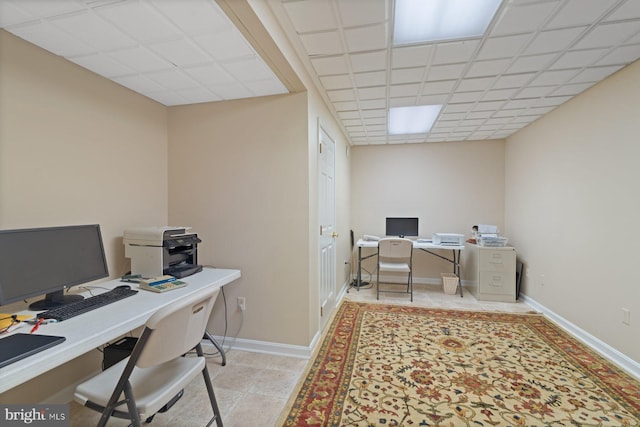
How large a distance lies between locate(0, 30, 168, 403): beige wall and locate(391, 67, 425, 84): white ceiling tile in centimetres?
215

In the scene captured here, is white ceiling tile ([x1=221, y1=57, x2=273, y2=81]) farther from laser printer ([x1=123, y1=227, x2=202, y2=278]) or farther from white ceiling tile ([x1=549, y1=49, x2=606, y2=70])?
white ceiling tile ([x1=549, y1=49, x2=606, y2=70])

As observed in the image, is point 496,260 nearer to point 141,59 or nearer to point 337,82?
point 337,82

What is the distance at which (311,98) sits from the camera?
93.0 inches

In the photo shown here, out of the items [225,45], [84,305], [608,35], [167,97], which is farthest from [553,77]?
[84,305]

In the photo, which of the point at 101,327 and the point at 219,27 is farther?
the point at 219,27

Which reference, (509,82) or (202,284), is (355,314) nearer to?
(202,284)

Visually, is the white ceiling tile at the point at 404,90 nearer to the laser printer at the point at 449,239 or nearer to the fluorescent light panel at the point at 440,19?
the fluorescent light panel at the point at 440,19

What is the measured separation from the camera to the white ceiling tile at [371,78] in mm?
2283

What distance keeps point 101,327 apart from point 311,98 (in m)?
2.10

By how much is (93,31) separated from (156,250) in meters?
1.38

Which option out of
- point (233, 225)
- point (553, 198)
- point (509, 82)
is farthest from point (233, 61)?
point (553, 198)

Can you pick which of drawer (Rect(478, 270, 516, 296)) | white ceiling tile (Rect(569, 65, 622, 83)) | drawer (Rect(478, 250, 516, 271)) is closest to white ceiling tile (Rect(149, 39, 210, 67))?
white ceiling tile (Rect(569, 65, 622, 83))

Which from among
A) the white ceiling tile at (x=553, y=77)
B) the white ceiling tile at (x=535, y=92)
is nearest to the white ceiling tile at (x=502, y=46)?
the white ceiling tile at (x=553, y=77)

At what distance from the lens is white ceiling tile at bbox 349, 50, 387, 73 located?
6.57ft
